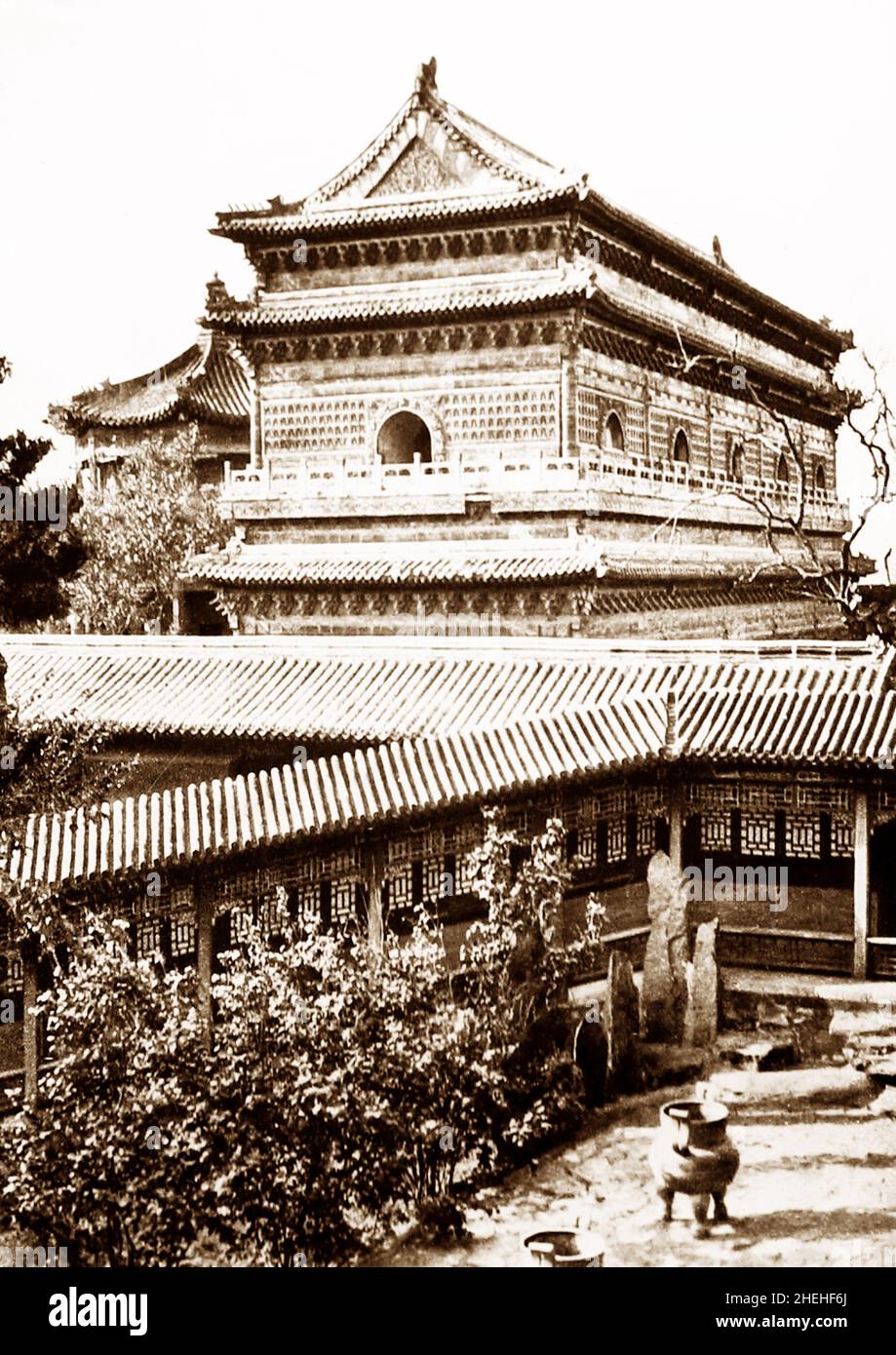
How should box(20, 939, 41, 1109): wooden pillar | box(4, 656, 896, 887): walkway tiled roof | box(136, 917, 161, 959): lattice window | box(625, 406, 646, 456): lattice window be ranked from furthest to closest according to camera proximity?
box(625, 406, 646, 456): lattice window < box(136, 917, 161, 959): lattice window < box(4, 656, 896, 887): walkway tiled roof < box(20, 939, 41, 1109): wooden pillar

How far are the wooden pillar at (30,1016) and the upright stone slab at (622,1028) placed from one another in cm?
513

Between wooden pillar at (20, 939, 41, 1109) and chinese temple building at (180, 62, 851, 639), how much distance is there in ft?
41.9

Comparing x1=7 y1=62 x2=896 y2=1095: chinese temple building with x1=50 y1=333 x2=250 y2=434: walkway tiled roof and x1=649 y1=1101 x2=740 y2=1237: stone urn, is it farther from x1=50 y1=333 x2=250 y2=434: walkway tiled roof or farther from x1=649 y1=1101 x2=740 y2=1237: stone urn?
x1=649 y1=1101 x2=740 y2=1237: stone urn

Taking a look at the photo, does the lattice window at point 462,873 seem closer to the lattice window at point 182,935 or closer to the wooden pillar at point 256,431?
the lattice window at point 182,935

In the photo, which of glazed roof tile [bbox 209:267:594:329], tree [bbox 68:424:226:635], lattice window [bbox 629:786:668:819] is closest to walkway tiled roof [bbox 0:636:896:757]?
lattice window [bbox 629:786:668:819]

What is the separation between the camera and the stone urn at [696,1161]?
11508mm

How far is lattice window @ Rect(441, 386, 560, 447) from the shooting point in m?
25.5

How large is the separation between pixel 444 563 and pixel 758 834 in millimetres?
8870

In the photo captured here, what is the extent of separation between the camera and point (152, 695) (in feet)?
67.6

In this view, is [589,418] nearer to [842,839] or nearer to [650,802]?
[650,802]

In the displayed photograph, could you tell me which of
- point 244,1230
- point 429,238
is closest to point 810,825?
point 244,1230

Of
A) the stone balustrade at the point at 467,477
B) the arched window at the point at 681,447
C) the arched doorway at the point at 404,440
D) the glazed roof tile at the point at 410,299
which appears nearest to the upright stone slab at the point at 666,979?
the stone balustrade at the point at 467,477

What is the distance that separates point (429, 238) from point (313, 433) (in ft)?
13.2
